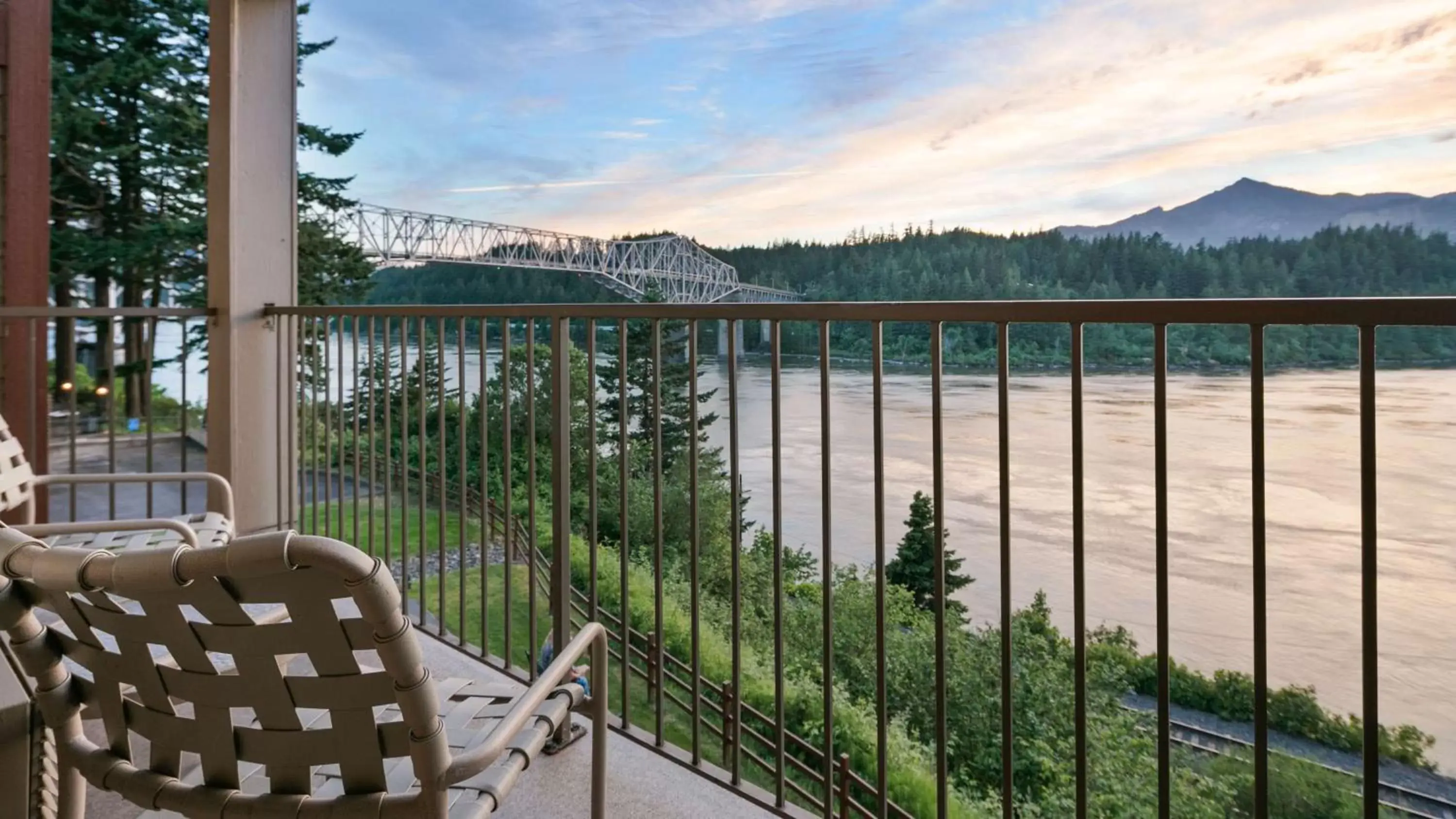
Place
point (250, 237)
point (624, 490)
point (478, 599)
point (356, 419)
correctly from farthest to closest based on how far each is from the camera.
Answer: point (478, 599), point (250, 237), point (356, 419), point (624, 490)

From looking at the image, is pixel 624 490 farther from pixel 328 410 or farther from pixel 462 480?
pixel 328 410

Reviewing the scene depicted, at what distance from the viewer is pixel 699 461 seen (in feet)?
6.76

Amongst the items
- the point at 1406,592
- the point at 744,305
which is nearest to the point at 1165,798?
the point at 744,305

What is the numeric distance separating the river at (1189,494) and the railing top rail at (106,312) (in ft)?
2.40

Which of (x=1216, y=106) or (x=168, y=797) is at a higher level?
(x=1216, y=106)

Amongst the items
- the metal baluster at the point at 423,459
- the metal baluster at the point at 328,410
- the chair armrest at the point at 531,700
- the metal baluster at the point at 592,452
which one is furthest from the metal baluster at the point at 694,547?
the metal baluster at the point at 328,410

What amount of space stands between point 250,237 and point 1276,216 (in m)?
5.56

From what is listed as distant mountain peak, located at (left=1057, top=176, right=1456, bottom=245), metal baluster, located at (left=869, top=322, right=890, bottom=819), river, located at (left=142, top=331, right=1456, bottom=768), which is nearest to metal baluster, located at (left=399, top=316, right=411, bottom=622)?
river, located at (left=142, top=331, right=1456, bottom=768)

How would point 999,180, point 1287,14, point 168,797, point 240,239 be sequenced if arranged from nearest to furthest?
point 168,797 < point 240,239 < point 1287,14 < point 999,180

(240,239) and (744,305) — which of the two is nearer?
(744,305)

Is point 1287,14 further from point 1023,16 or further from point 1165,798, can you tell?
point 1165,798

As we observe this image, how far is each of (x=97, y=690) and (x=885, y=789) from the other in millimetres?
1270

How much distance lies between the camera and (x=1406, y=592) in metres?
2.30

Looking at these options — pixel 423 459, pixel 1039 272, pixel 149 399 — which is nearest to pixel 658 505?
pixel 423 459
